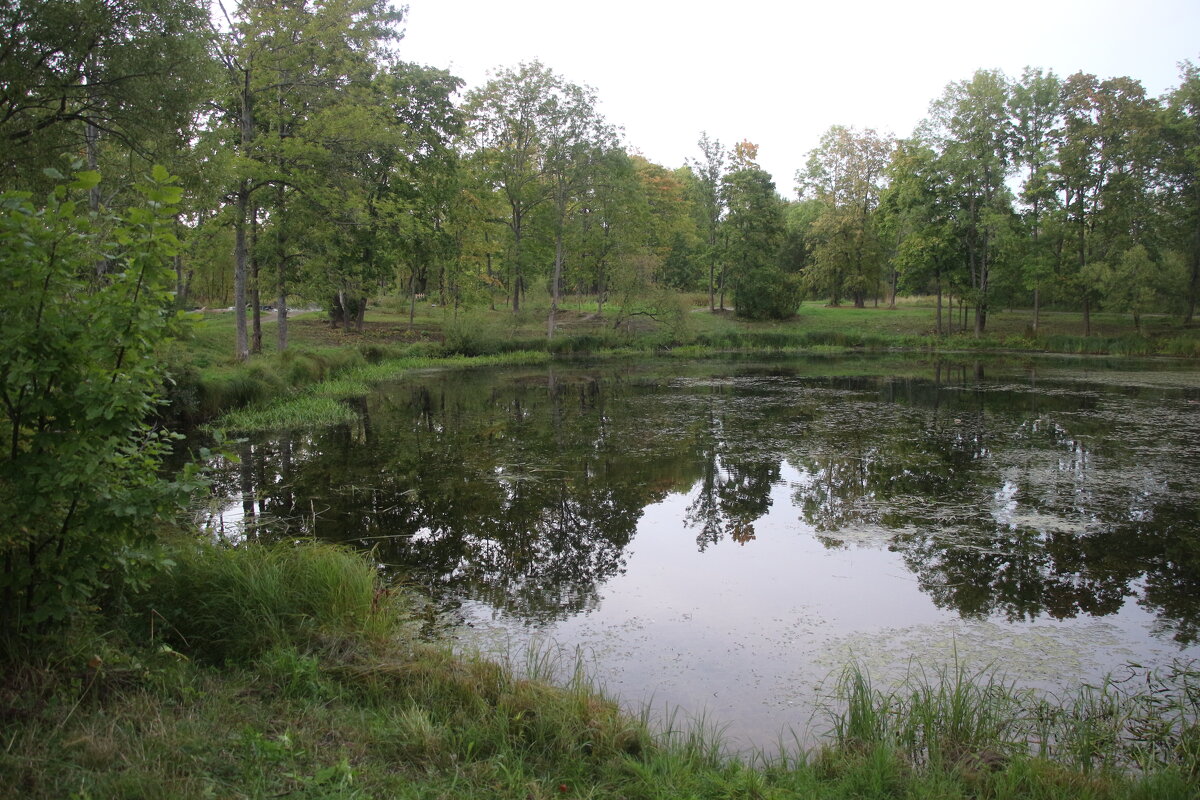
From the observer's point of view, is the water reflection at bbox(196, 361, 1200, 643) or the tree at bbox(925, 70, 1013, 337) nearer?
the water reflection at bbox(196, 361, 1200, 643)

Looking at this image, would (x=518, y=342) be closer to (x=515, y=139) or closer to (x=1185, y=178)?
(x=515, y=139)

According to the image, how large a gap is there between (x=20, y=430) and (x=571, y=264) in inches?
1416

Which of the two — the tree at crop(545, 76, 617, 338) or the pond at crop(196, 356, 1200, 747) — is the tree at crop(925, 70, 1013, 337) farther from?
the pond at crop(196, 356, 1200, 747)

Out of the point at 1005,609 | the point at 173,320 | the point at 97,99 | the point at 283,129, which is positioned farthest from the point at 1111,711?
the point at 283,129

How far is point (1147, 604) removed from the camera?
20.2ft

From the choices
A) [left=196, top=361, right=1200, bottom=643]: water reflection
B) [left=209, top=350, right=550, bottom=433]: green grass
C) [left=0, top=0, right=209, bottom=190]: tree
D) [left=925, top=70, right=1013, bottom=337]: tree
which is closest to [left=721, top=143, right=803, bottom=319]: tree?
[left=925, top=70, right=1013, bottom=337]: tree

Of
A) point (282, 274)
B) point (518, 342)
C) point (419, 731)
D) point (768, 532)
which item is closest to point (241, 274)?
point (282, 274)

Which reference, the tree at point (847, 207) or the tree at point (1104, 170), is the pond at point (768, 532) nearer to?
the tree at point (1104, 170)

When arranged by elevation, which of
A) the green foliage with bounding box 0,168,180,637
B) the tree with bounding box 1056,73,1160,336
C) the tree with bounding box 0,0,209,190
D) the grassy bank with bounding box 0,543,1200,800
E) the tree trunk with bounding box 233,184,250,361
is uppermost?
the tree with bounding box 1056,73,1160,336

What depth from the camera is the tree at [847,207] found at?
143ft

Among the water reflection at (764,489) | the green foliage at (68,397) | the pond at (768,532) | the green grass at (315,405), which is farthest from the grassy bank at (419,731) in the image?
the green grass at (315,405)

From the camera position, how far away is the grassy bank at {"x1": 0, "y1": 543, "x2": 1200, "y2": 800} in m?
3.06

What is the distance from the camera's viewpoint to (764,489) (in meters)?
10.2

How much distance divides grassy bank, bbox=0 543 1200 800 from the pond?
58 centimetres
